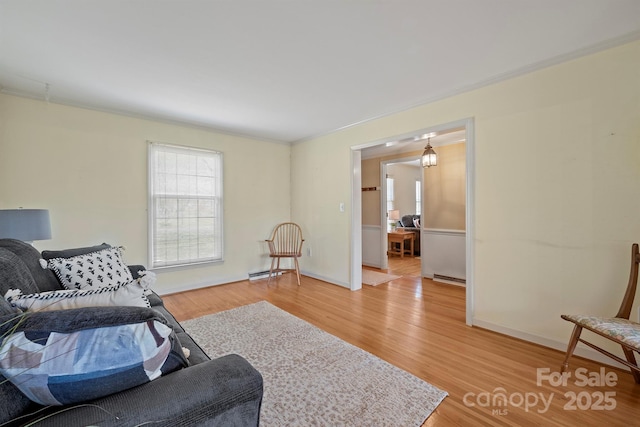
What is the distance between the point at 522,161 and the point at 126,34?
3.32m

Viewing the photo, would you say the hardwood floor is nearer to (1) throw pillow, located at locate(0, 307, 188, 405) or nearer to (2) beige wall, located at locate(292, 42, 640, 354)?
(2) beige wall, located at locate(292, 42, 640, 354)

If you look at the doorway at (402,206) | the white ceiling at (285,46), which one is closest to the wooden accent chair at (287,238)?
the doorway at (402,206)

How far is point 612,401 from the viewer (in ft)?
5.40

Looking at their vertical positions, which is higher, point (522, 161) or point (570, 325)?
point (522, 161)

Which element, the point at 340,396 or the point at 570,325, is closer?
the point at 340,396

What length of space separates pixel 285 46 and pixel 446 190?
3.47 metres

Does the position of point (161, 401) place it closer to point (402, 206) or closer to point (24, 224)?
point (24, 224)

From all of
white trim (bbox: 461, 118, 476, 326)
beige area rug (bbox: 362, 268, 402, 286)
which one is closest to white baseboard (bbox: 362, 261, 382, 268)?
beige area rug (bbox: 362, 268, 402, 286)

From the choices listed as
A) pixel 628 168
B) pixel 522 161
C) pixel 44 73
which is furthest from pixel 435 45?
pixel 44 73

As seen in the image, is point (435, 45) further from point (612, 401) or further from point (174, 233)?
point (174, 233)

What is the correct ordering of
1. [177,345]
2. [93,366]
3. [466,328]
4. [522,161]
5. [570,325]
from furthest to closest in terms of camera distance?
[466,328], [522,161], [570,325], [177,345], [93,366]

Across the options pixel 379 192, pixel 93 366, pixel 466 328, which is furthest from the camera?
pixel 379 192

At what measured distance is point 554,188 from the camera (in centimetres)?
223

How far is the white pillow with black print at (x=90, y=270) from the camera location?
178 cm
